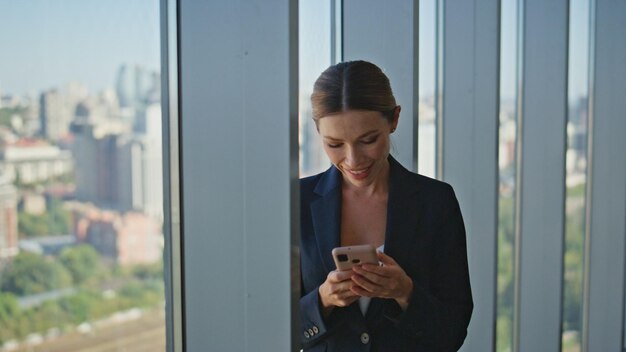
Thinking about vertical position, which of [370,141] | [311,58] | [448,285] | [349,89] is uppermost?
[311,58]

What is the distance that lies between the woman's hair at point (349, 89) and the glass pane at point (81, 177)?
0.49 m

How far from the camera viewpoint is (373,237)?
2.35 m

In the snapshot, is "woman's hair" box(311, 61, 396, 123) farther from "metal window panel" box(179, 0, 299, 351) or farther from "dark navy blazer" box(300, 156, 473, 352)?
"dark navy blazer" box(300, 156, 473, 352)

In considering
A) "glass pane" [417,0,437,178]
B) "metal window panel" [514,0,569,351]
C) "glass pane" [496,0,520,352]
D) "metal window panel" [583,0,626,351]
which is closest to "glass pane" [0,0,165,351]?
"glass pane" [417,0,437,178]

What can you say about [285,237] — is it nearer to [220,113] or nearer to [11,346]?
[220,113]

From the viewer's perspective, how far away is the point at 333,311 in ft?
7.42

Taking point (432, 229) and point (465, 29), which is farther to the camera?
point (465, 29)

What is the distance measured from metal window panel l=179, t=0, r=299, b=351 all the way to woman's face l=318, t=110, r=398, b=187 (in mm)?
114

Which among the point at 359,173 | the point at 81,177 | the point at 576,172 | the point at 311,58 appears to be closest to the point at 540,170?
the point at 576,172

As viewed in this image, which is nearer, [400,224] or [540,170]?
[400,224]

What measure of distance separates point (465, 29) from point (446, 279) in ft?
8.32

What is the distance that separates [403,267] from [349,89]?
581 mm

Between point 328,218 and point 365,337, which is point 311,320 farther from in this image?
point 328,218

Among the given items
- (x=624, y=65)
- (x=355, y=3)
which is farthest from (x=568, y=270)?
(x=355, y=3)
